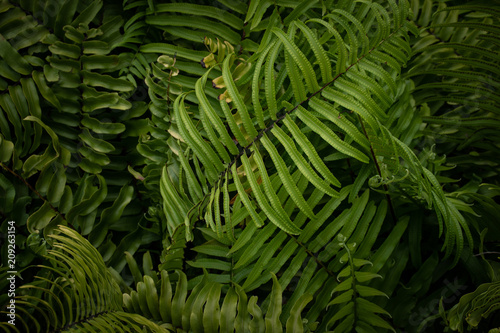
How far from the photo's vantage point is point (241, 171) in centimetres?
86

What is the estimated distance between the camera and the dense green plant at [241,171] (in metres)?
→ 0.79

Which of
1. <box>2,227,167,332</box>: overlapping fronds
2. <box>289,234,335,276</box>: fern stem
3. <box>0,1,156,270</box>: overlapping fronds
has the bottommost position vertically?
<box>289,234,335,276</box>: fern stem

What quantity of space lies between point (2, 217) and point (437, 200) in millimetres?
1040

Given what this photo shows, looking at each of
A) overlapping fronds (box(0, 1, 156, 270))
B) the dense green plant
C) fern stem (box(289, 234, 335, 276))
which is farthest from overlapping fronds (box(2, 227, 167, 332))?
fern stem (box(289, 234, 335, 276))

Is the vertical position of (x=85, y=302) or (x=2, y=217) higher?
(x=2, y=217)

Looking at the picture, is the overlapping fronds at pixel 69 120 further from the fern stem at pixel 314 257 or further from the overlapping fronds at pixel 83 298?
the fern stem at pixel 314 257

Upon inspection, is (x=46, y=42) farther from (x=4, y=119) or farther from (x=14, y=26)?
(x=4, y=119)

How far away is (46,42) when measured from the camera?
101cm

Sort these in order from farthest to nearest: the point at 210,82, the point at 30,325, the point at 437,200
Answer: the point at 210,82 < the point at 30,325 < the point at 437,200

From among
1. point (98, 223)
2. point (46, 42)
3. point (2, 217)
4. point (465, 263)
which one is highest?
point (46, 42)

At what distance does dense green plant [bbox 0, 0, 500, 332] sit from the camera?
79 cm

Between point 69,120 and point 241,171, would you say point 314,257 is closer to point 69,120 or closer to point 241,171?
point 241,171

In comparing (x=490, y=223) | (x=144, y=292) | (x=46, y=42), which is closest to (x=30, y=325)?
(x=144, y=292)

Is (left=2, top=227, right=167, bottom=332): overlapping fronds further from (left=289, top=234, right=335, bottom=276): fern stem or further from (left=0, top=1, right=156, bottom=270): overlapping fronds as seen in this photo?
(left=289, top=234, right=335, bottom=276): fern stem
